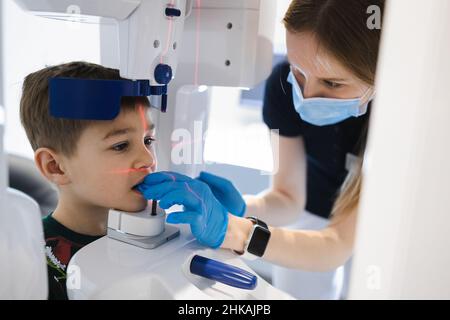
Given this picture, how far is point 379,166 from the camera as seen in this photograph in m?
0.40

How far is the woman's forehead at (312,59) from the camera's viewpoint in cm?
70

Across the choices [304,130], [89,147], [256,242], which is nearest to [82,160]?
[89,147]

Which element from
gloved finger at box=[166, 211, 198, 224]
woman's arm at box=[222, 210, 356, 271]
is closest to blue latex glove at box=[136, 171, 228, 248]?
gloved finger at box=[166, 211, 198, 224]

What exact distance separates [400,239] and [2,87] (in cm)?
58

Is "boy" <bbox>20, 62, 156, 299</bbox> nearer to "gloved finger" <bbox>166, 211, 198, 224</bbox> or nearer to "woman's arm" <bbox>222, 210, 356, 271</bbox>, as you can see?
"gloved finger" <bbox>166, 211, 198, 224</bbox>

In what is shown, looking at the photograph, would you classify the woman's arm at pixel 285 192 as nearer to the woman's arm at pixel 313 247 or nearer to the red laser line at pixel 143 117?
the woman's arm at pixel 313 247

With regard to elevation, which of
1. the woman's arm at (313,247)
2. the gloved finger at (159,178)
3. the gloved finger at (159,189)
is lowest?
the woman's arm at (313,247)

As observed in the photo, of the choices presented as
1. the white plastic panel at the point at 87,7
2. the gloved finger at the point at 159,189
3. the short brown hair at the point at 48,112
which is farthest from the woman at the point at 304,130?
the white plastic panel at the point at 87,7

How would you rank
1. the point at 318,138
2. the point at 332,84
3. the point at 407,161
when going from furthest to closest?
the point at 318,138 < the point at 332,84 < the point at 407,161

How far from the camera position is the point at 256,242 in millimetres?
765

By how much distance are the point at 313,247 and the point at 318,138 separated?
1.24ft

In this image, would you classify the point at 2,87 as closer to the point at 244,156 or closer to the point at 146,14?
the point at 146,14

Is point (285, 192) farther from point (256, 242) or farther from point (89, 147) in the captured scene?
point (89, 147)

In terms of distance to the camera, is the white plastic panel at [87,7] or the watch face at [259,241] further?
the watch face at [259,241]
